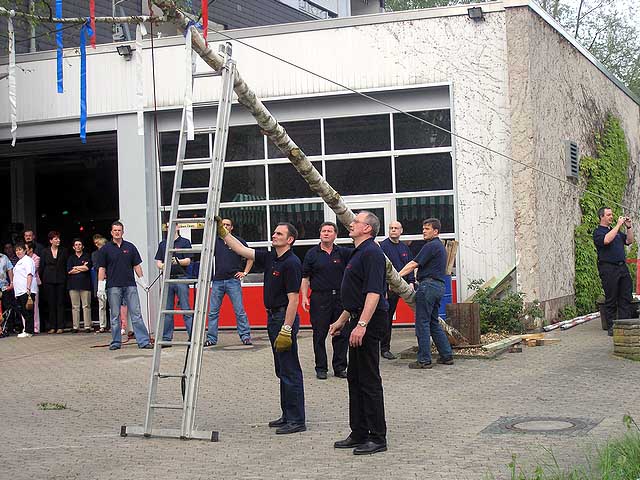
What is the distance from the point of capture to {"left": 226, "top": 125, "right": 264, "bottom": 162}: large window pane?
60.2ft

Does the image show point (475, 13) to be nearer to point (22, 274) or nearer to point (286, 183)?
point (286, 183)

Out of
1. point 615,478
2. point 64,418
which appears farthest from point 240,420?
point 615,478

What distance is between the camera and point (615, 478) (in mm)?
6012

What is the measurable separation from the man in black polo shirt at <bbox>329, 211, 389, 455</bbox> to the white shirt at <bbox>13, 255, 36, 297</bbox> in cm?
1155

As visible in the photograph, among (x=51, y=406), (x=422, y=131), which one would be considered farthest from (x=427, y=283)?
(x=422, y=131)

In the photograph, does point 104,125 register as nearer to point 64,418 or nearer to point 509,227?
point 509,227

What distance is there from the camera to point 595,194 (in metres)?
17.7

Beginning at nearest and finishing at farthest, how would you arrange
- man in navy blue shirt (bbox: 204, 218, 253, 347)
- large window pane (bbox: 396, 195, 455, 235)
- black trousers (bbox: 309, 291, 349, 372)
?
black trousers (bbox: 309, 291, 349, 372), man in navy blue shirt (bbox: 204, 218, 253, 347), large window pane (bbox: 396, 195, 455, 235)

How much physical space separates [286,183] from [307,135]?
3.15 ft

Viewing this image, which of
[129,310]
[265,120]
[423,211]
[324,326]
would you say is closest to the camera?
[265,120]

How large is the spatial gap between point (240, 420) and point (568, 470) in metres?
3.80

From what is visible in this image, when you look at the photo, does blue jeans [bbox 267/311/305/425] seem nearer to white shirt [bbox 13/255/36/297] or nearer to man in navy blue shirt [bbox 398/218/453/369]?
man in navy blue shirt [bbox 398/218/453/369]

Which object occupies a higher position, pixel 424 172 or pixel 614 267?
pixel 424 172

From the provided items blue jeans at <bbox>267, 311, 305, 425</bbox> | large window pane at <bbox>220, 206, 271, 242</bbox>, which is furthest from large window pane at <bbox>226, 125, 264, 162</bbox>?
blue jeans at <bbox>267, 311, 305, 425</bbox>
